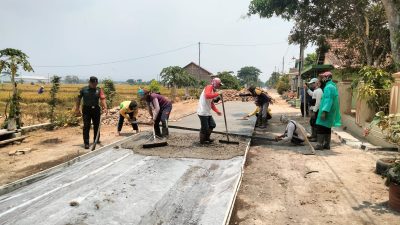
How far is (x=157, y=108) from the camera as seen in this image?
806 centimetres

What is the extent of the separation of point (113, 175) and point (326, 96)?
4.86 meters

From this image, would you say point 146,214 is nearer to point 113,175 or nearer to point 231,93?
point 113,175

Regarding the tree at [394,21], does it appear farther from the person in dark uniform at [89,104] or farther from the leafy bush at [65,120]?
the leafy bush at [65,120]

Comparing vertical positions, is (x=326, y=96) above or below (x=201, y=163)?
above

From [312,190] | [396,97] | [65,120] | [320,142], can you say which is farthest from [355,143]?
[65,120]

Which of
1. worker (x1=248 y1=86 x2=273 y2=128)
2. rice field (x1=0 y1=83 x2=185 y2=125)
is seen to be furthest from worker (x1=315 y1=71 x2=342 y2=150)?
rice field (x1=0 y1=83 x2=185 y2=125)

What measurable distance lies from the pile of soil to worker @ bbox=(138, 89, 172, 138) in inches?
11.7

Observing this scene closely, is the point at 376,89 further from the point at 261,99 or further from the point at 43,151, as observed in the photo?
the point at 43,151

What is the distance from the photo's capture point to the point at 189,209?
4066 mm

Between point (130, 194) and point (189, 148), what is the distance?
2.95 metres

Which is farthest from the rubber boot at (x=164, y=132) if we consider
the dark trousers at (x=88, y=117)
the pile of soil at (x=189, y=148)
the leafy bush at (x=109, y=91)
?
the leafy bush at (x=109, y=91)

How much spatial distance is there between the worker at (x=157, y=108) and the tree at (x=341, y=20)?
6966 millimetres

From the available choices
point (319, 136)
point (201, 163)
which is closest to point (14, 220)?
point (201, 163)

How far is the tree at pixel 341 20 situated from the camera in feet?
43.8
